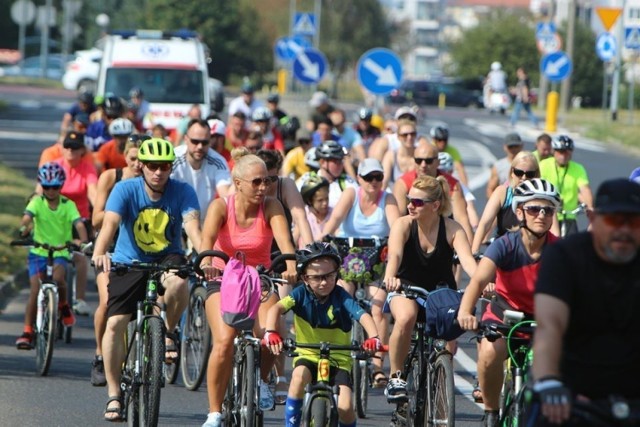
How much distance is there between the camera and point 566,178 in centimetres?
1560

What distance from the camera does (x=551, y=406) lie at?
537 centimetres

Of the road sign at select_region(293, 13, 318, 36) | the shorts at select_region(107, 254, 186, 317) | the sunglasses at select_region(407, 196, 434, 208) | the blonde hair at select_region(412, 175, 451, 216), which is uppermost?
the road sign at select_region(293, 13, 318, 36)

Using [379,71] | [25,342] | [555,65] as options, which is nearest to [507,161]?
[25,342]

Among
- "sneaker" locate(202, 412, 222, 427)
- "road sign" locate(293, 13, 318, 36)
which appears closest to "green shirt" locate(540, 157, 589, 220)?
"sneaker" locate(202, 412, 222, 427)

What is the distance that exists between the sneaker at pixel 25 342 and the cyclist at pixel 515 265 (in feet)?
17.1

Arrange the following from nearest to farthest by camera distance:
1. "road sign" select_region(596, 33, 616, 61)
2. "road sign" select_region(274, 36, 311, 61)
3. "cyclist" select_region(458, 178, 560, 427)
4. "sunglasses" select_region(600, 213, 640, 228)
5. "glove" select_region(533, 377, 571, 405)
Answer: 1. "glove" select_region(533, 377, 571, 405)
2. "sunglasses" select_region(600, 213, 640, 228)
3. "cyclist" select_region(458, 178, 560, 427)
4. "road sign" select_region(274, 36, 311, 61)
5. "road sign" select_region(596, 33, 616, 61)

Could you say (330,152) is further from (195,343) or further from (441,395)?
(441,395)

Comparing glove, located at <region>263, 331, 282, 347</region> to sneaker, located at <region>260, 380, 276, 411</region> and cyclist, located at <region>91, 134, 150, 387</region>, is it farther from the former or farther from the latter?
cyclist, located at <region>91, 134, 150, 387</region>

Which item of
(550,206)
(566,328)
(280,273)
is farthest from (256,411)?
(566,328)

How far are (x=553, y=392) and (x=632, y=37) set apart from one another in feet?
118

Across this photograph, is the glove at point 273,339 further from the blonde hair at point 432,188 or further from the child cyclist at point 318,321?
the blonde hair at point 432,188

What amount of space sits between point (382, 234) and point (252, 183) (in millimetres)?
3071

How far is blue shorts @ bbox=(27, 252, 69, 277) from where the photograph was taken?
41.6 ft

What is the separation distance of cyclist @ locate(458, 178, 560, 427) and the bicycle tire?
423cm
